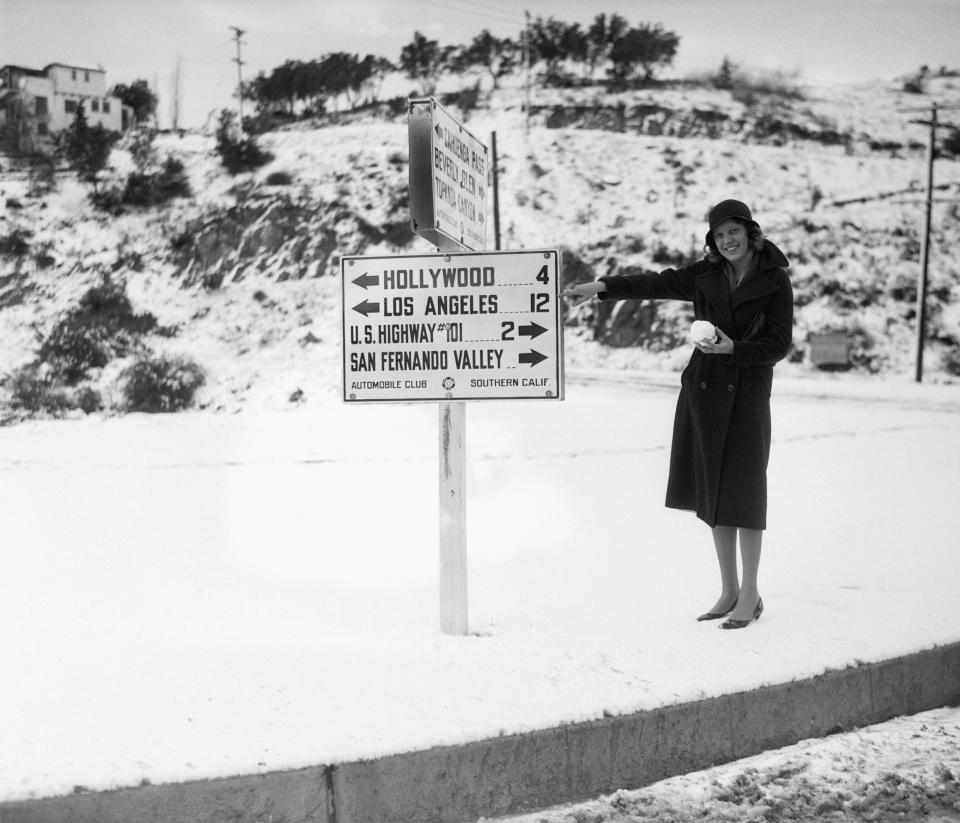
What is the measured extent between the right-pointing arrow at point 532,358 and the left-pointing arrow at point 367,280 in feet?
1.93

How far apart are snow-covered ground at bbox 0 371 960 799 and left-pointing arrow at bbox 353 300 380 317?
1219 mm

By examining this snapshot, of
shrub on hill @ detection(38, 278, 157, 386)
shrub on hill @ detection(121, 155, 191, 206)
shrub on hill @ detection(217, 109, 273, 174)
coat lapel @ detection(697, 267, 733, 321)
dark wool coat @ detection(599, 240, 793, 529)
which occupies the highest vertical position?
shrub on hill @ detection(217, 109, 273, 174)

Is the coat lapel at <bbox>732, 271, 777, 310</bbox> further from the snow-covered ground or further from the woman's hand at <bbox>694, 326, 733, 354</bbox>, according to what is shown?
the snow-covered ground

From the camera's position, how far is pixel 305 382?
24.0 metres

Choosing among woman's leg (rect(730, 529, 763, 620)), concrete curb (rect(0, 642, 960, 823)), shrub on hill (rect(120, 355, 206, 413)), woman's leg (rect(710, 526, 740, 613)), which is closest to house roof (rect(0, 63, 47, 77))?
shrub on hill (rect(120, 355, 206, 413))

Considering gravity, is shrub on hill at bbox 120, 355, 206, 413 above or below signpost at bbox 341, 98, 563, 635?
below

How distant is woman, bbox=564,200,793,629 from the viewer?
4113mm

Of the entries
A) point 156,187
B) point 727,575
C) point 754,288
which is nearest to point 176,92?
point 156,187

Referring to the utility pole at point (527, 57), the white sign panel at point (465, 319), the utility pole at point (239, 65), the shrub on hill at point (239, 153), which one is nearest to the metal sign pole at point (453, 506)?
the white sign panel at point (465, 319)

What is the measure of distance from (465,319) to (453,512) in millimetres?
716

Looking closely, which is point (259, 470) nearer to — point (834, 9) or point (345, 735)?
point (345, 735)

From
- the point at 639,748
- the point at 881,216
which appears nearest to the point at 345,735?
the point at 639,748

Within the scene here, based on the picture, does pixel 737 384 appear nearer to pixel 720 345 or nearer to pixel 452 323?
pixel 720 345

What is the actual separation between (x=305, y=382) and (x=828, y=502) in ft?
56.5
